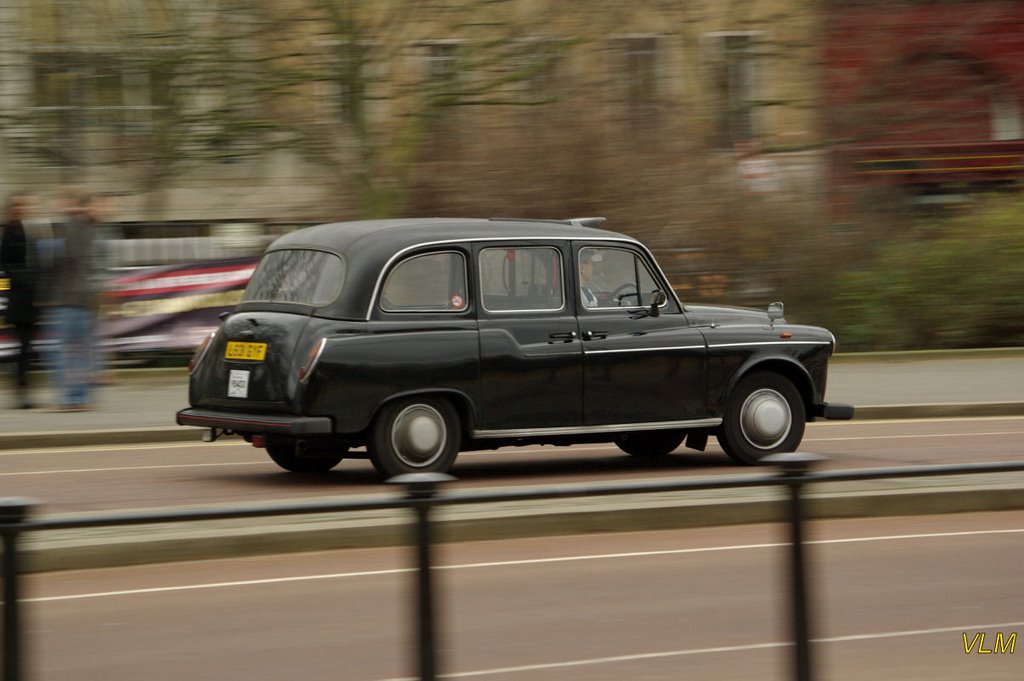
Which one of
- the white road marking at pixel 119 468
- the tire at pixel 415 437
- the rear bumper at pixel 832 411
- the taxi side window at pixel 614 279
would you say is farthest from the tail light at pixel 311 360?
the rear bumper at pixel 832 411

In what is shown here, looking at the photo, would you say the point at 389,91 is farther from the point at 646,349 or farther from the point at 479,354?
the point at 479,354

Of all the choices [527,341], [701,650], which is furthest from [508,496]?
[527,341]

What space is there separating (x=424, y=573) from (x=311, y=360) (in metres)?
5.92

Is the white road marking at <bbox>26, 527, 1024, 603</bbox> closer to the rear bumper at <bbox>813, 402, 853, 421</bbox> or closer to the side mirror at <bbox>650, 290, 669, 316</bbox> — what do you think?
the side mirror at <bbox>650, 290, 669, 316</bbox>

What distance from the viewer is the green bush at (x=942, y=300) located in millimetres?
20469

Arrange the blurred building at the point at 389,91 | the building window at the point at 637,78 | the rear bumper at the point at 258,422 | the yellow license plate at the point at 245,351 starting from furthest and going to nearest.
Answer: the building window at the point at 637,78 → the blurred building at the point at 389,91 → the yellow license plate at the point at 245,351 → the rear bumper at the point at 258,422

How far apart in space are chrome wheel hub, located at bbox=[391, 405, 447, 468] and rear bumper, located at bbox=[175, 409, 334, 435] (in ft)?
1.59

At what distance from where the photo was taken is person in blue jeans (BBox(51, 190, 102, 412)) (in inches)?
539

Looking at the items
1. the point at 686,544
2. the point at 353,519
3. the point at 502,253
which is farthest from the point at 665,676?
the point at 502,253

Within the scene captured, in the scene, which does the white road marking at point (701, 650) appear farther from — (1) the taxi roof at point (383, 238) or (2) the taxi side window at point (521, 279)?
(2) the taxi side window at point (521, 279)

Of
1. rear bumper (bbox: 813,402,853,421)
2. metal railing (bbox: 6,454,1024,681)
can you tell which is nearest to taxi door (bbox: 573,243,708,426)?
rear bumper (bbox: 813,402,853,421)

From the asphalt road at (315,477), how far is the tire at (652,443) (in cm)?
9

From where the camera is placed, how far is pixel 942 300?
67.4 ft
